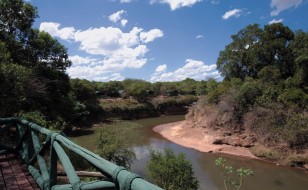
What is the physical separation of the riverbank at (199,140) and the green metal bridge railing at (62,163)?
23762mm

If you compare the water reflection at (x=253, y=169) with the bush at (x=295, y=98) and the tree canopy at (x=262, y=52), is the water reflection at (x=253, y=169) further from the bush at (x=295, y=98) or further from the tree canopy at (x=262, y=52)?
the tree canopy at (x=262, y=52)

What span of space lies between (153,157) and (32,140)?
14.3 metres

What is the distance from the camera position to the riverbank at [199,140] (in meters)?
27.6

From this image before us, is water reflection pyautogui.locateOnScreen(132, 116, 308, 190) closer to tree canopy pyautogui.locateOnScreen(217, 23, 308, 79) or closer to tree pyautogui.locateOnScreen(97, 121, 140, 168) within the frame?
tree pyautogui.locateOnScreen(97, 121, 140, 168)

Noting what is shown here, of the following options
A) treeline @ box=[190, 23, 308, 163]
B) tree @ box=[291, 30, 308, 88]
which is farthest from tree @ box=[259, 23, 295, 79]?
tree @ box=[291, 30, 308, 88]

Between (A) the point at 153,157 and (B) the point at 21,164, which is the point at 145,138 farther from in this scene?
(B) the point at 21,164

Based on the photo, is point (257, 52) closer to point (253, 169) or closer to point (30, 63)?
point (253, 169)

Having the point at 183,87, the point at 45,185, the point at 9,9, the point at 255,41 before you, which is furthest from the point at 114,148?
the point at 183,87

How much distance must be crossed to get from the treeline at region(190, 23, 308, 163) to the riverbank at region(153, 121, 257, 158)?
2161 mm

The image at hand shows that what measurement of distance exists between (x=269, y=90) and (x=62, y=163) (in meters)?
30.3

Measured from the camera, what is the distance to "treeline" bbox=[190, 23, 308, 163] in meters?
25.9

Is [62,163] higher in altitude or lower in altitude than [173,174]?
higher

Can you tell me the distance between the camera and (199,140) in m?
31.9

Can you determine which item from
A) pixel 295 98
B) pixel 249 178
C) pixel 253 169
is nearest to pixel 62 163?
pixel 249 178
